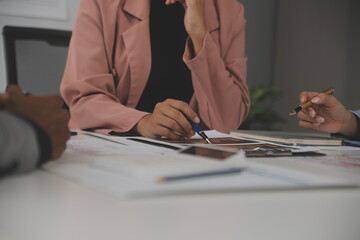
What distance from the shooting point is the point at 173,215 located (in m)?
0.23

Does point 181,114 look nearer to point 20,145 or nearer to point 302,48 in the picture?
point 20,145

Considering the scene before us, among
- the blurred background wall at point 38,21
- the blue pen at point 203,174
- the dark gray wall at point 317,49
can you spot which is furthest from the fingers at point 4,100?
the dark gray wall at point 317,49

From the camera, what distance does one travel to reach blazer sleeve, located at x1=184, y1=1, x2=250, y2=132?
93 centimetres

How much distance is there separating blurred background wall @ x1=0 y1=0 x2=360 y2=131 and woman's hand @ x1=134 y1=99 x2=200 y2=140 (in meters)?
2.50

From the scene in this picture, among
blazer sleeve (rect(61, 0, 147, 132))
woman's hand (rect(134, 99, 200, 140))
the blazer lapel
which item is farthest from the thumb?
the blazer lapel

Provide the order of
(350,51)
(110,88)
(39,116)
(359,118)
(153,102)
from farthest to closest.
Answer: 1. (350,51)
2. (153,102)
3. (110,88)
4. (359,118)
5. (39,116)

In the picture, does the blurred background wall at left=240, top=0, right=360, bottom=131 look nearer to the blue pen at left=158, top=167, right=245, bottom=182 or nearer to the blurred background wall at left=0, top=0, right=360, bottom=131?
the blurred background wall at left=0, top=0, right=360, bottom=131

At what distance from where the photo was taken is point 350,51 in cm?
296

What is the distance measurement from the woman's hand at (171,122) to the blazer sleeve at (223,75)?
0.25 metres

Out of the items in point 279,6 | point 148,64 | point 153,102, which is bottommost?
point 153,102

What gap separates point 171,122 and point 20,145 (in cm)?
39

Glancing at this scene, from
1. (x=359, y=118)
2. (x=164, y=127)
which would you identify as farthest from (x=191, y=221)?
(x=359, y=118)

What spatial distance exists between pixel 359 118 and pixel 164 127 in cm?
45

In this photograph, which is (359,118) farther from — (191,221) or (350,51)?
(350,51)
